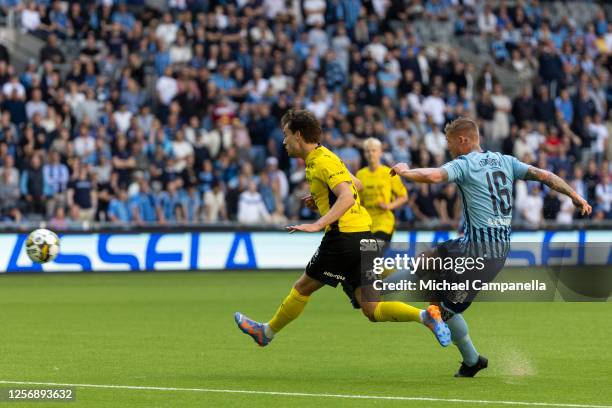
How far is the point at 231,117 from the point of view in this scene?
27406mm

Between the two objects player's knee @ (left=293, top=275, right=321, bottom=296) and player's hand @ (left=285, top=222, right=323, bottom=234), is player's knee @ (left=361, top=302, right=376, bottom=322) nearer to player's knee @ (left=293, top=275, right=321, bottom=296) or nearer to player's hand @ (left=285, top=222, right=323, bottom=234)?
player's knee @ (left=293, top=275, right=321, bottom=296)

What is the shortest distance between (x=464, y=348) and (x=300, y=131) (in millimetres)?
2210

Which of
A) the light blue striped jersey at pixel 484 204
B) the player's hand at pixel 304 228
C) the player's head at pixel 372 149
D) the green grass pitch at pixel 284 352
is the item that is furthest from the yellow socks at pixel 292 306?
the player's head at pixel 372 149

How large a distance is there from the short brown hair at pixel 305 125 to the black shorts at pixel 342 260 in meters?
0.80

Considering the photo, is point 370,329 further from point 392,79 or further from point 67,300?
point 392,79

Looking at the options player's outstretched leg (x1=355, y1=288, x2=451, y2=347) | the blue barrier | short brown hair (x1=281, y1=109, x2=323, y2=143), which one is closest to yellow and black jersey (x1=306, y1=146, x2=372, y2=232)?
short brown hair (x1=281, y1=109, x2=323, y2=143)

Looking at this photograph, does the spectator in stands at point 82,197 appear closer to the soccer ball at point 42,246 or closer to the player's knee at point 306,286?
the soccer ball at point 42,246

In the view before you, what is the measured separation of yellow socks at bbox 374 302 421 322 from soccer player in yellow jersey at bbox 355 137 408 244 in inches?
280

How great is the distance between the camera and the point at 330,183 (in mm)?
10734

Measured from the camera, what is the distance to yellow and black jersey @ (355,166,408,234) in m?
18.0

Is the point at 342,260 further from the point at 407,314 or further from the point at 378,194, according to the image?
the point at 378,194

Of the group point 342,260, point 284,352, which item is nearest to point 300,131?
point 342,260

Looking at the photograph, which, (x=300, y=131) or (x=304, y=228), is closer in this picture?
(x=304, y=228)

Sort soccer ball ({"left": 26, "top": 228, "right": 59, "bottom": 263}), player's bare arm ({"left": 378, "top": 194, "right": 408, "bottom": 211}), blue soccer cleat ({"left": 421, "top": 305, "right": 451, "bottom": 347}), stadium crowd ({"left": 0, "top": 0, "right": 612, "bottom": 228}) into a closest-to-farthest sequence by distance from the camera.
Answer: blue soccer cleat ({"left": 421, "top": 305, "right": 451, "bottom": 347})
soccer ball ({"left": 26, "top": 228, "right": 59, "bottom": 263})
player's bare arm ({"left": 378, "top": 194, "right": 408, "bottom": 211})
stadium crowd ({"left": 0, "top": 0, "right": 612, "bottom": 228})
